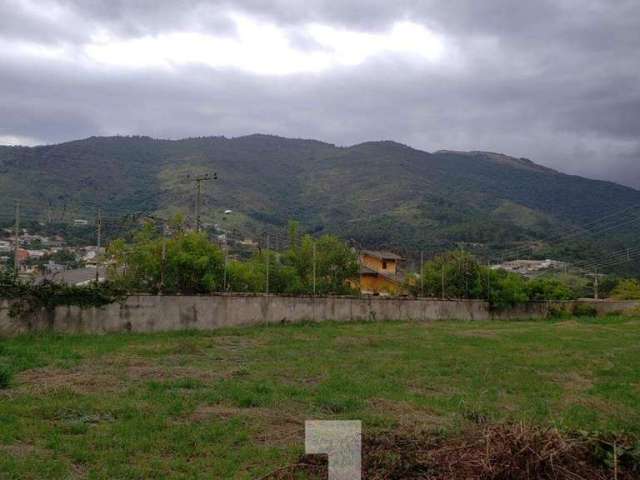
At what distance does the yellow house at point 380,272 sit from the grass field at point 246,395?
82.2 ft

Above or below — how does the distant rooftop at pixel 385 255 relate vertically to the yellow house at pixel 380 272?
above

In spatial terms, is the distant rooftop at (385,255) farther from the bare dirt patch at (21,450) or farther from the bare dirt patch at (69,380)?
the bare dirt patch at (21,450)

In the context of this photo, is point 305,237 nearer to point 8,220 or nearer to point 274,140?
point 8,220

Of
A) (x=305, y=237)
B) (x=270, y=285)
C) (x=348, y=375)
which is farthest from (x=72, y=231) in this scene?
(x=305, y=237)

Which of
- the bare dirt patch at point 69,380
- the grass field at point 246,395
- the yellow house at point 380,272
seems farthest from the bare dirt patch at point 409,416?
the yellow house at point 380,272

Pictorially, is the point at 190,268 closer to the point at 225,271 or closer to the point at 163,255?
the point at 225,271

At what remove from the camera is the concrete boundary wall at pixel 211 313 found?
17.5m

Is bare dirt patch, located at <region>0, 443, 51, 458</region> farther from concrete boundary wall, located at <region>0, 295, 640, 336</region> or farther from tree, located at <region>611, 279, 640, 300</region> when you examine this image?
tree, located at <region>611, 279, 640, 300</region>

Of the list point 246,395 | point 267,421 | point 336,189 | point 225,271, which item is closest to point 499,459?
point 267,421

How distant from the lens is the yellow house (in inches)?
1694

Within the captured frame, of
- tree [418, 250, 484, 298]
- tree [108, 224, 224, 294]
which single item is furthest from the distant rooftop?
tree [108, 224, 224, 294]

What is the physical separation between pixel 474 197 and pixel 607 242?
29259mm

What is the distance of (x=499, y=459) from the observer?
5008mm

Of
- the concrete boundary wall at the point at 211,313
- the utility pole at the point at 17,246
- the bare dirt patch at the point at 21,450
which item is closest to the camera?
the bare dirt patch at the point at 21,450
